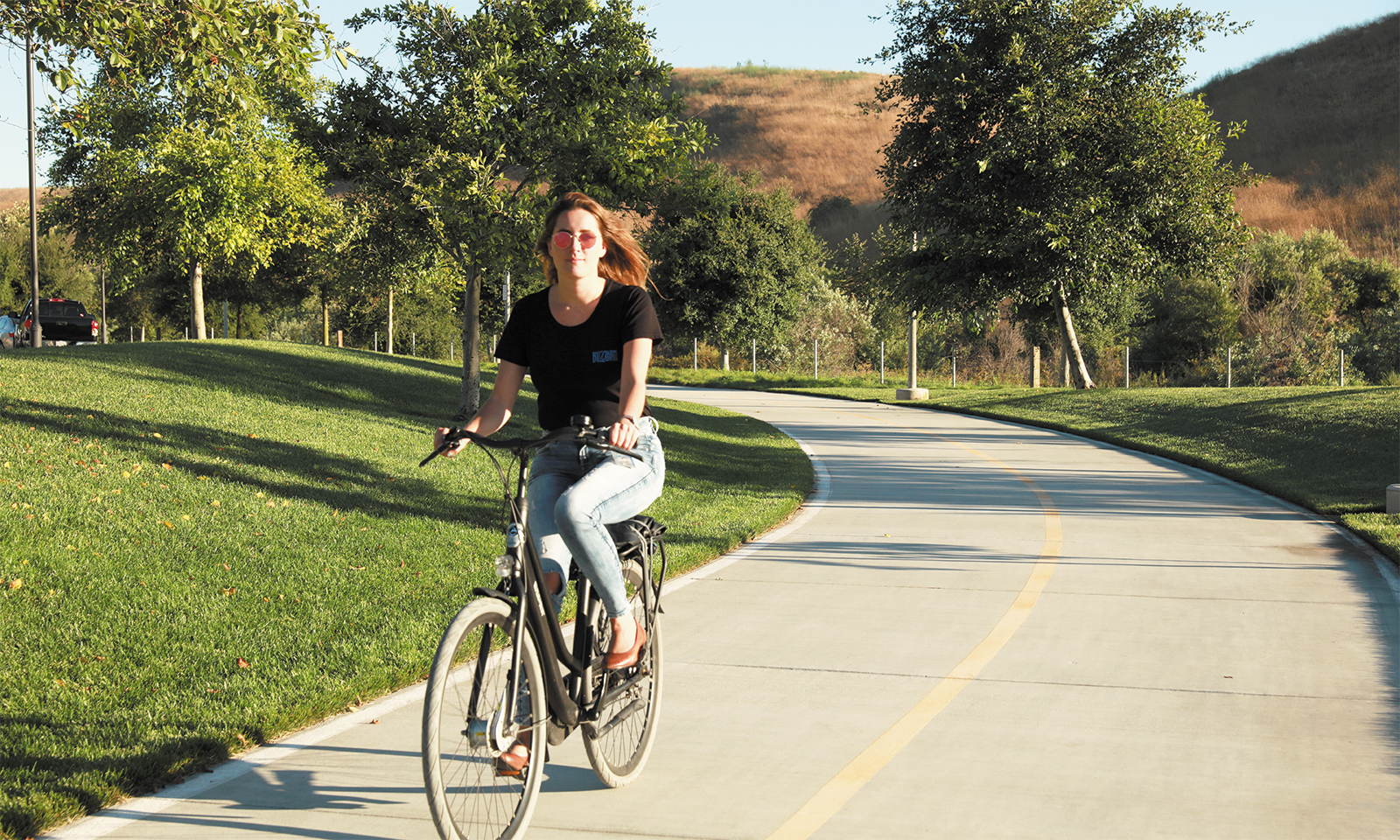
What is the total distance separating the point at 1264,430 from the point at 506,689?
19.1 meters

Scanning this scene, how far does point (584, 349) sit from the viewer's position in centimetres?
415

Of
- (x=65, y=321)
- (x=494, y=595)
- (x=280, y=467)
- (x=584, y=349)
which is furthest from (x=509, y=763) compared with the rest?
(x=65, y=321)

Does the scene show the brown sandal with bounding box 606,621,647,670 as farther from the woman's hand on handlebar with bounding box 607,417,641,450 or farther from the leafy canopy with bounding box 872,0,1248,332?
the leafy canopy with bounding box 872,0,1248,332

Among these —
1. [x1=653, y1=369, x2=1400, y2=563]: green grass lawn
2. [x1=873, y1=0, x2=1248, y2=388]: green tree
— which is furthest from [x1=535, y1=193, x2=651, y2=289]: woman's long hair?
[x1=873, y1=0, x2=1248, y2=388]: green tree

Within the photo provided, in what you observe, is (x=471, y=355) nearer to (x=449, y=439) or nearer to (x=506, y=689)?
(x=449, y=439)

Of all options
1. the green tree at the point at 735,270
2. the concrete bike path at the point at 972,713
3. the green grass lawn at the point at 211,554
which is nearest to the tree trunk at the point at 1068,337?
the green tree at the point at 735,270

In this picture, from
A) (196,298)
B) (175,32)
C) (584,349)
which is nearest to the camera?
(584,349)

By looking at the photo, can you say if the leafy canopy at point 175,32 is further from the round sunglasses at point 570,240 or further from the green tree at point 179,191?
the green tree at point 179,191

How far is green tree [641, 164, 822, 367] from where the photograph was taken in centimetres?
4716

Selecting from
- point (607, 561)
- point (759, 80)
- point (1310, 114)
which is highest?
point (759, 80)

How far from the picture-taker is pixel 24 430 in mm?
11172

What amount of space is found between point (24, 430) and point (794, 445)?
1126cm

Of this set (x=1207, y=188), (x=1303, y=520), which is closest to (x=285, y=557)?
(x=1303, y=520)

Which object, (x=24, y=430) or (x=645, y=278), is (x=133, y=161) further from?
(x=645, y=278)
